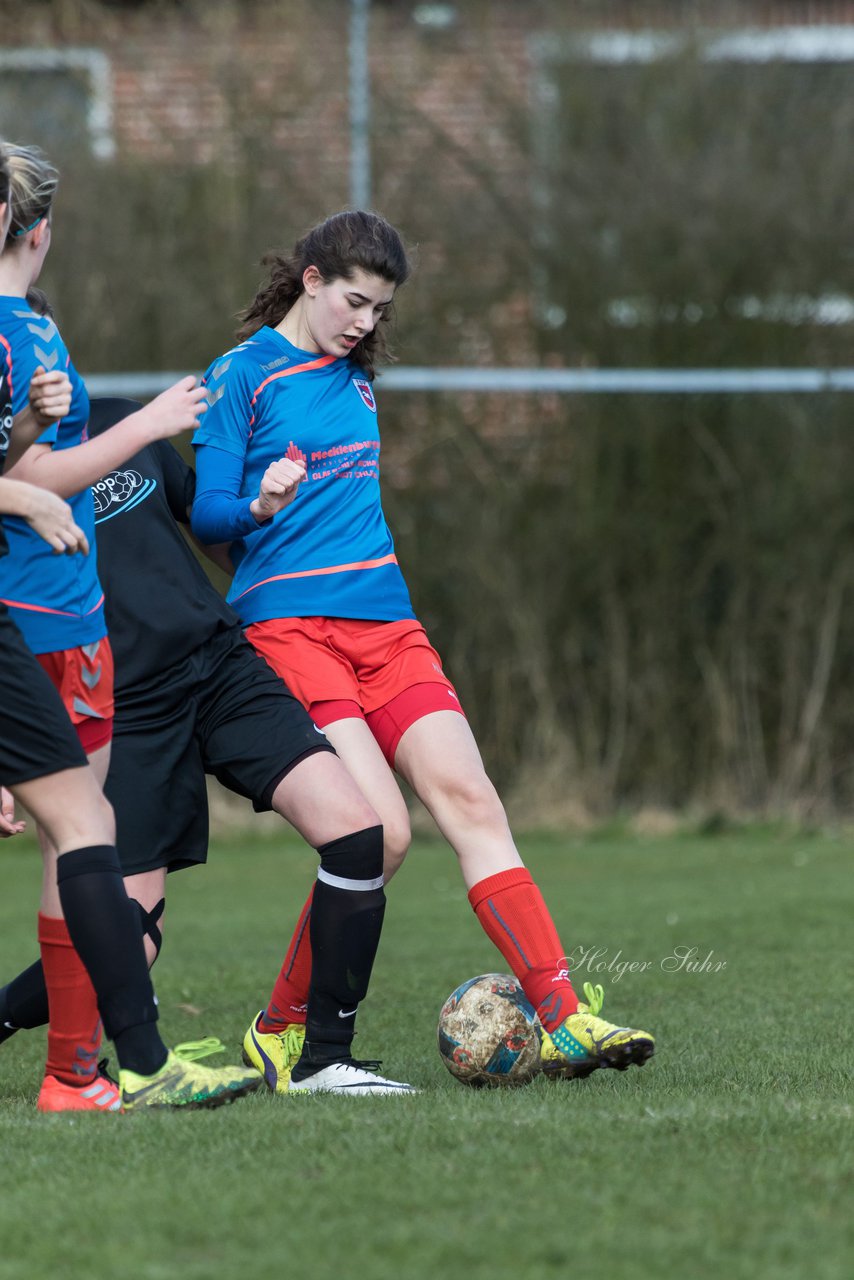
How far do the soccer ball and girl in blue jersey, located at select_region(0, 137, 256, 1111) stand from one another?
0.61m

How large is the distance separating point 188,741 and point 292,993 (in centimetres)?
68

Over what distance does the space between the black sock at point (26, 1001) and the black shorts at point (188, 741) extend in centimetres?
37

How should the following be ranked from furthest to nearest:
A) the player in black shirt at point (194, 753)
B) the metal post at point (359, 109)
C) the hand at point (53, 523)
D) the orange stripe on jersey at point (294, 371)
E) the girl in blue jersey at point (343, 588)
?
1. the metal post at point (359, 109)
2. the orange stripe on jersey at point (294, 371)
3. the girl in blue jersey at point (343, 588)
4. the player in black shirt at point (194, 753)
5. the hand at point (53, 523)

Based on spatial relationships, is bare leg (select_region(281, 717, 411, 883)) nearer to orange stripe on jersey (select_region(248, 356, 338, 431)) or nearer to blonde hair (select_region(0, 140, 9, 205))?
orange stripe on jersey (select_region(248, 356, 338, 431))

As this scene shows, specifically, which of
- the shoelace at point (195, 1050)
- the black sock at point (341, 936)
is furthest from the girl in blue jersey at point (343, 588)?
the shoelace at point (195, 1050)

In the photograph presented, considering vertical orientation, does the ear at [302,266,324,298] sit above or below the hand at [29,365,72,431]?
above

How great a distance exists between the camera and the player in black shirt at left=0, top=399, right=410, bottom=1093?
4.13 meters

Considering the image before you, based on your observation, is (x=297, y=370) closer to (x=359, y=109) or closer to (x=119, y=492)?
(x=119, y=492)

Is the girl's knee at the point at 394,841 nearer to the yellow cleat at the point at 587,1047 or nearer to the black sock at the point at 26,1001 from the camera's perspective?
the yellow cleat at the point at 587,1047

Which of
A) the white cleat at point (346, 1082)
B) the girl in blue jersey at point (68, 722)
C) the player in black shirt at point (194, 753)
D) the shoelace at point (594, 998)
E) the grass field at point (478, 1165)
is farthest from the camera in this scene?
the shoelace at point (594, 998)

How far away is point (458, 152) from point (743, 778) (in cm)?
439

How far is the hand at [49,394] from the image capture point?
3590mm

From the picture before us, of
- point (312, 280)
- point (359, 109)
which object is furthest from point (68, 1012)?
point (359, 109)

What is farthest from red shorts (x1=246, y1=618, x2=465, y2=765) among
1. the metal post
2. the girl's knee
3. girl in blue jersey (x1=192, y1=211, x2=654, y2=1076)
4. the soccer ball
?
the metal post
